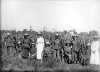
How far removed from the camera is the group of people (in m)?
1.95

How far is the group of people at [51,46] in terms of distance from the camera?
195cm

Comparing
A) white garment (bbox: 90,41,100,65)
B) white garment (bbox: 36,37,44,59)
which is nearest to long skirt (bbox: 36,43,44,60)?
white garment (bbox: 36,37,44,59)

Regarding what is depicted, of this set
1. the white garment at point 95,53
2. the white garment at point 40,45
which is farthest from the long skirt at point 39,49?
the white garment at point 95,53

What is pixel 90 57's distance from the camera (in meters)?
1.97

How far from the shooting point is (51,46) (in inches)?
77.2

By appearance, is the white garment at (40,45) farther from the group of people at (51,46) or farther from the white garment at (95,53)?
the white garment at (95,53)

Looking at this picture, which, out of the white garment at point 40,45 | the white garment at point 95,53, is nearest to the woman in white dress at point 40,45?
the white garment at point 40,45

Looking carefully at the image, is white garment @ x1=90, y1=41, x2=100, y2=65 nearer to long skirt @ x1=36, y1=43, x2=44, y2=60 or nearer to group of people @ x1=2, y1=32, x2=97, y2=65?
group of people @ x1=2, y1=32, x2=97, y2=65

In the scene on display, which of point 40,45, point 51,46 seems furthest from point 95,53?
point 40,45

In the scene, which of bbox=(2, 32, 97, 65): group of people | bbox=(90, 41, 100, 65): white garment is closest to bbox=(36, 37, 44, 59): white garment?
bbox=(2, 32, 97, 65): group of people

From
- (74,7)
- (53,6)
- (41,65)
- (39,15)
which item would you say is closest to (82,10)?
(74,7)

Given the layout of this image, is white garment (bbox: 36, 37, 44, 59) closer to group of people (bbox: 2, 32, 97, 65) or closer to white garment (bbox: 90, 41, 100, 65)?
group of people (bbox: 2, 32, 97, 65)

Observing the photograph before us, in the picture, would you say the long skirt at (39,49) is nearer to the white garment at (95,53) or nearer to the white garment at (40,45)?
the white garment at (40,45)

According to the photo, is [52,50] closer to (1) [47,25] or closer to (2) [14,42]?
(1) [47,25]
